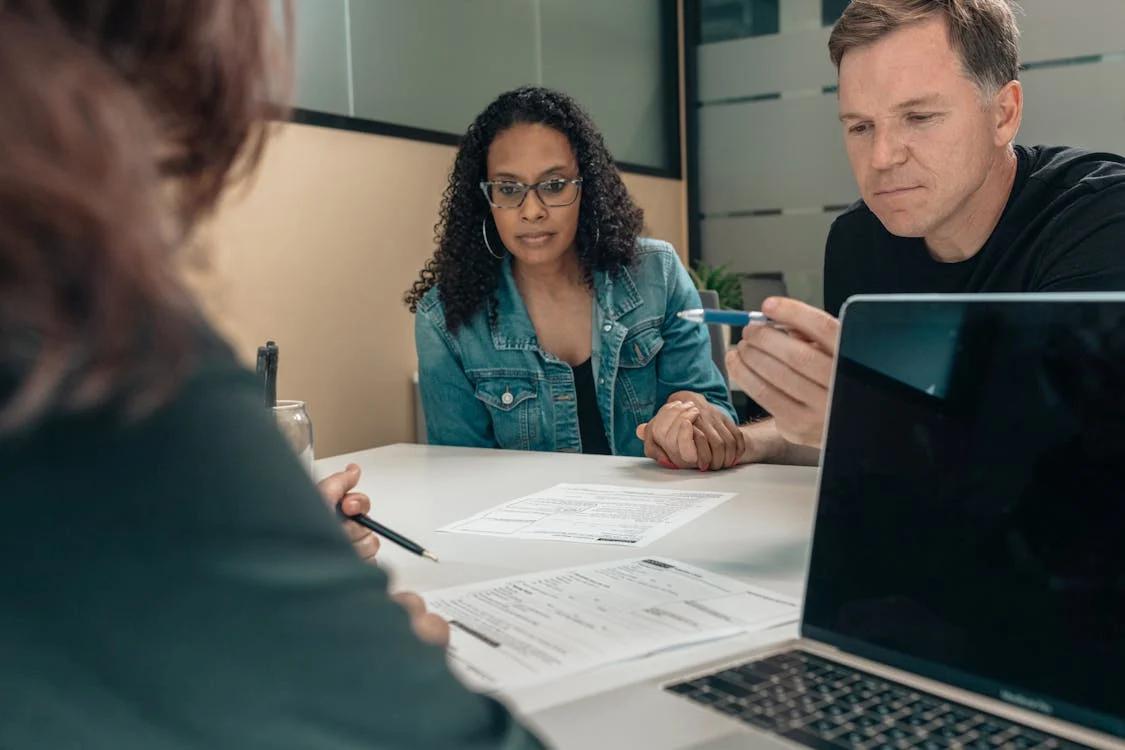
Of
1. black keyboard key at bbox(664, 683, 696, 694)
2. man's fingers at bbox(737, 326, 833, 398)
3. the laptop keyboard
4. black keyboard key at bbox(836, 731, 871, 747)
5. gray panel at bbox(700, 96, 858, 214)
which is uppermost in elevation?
gray panel at bbox(700, 96, 858, 214)

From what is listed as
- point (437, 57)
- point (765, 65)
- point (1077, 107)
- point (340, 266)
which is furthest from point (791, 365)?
point (765, 65)

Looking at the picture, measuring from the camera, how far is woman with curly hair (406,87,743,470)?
188cm

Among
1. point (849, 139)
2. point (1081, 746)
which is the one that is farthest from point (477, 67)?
point (1081, 746)

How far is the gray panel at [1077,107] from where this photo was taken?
3607 mm

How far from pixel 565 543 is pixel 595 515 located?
0.13m

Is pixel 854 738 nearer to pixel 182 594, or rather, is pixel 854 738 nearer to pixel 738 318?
pixel 182 594

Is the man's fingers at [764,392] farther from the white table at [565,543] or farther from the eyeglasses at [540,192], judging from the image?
the eyeglasses at [540,192]

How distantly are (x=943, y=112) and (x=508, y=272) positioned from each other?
937 mm

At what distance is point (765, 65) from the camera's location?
14.3ft

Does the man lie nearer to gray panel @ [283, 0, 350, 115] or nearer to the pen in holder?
the pen in holder

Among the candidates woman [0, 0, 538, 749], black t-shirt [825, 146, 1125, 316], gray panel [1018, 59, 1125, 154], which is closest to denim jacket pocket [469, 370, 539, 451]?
black t-shirt [825, 146, 1125, 316]

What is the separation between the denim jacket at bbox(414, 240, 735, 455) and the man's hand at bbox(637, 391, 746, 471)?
0.40m

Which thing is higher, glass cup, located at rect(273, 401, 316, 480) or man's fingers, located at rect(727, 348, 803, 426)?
man's fingers, located at rect(727, 348, 803, 426)

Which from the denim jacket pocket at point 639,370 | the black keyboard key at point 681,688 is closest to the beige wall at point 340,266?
the denim jacket pocket at point 639,370
